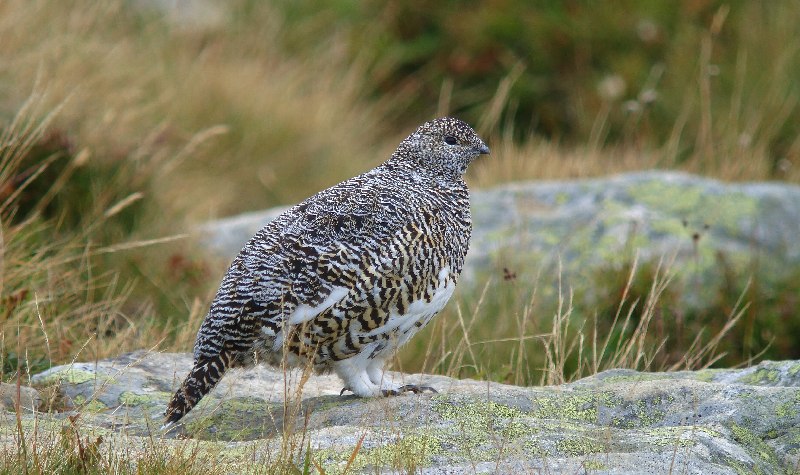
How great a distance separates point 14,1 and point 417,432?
25.2 feet

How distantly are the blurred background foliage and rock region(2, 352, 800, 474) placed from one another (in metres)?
0.71

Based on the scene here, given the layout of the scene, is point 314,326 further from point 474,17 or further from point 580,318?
point 474,17

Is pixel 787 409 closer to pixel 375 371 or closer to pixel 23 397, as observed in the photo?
pixel 375 371

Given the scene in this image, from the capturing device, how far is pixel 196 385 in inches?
166

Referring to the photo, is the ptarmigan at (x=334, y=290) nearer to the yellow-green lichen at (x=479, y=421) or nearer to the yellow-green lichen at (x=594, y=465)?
the yellow-green lichen at (x=479, y=421)

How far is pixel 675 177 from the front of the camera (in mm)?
8859

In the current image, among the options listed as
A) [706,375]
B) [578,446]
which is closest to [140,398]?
[578,446]

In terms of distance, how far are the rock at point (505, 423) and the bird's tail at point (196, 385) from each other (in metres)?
0.09

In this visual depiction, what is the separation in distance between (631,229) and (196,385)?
442cm

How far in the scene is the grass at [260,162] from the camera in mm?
5527

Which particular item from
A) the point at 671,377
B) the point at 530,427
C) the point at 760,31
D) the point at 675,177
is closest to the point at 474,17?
the point at 760,31

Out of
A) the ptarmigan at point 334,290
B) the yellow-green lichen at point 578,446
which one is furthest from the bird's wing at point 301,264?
the yellow-green lichen at point 578,446

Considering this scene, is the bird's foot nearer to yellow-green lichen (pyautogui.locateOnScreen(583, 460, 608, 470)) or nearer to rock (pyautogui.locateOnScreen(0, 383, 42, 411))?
yellow-green lichen (pyautogui.locateOnScreen(583, 460, 608, 470))

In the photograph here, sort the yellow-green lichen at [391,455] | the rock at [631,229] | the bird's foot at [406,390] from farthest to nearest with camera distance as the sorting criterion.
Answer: the rock at [631,229], the bird's foot at [406,390], the yellow-green lichen at [391,455]
